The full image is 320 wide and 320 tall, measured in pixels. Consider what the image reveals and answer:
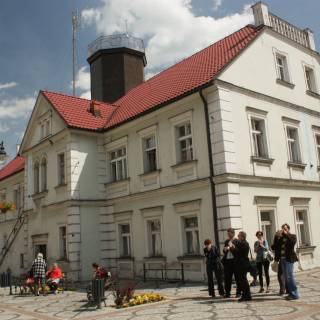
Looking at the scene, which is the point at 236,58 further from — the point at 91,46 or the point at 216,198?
the point at 91,46

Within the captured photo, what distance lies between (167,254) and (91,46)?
20.1m

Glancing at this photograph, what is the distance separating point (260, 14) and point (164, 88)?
526 centimetres

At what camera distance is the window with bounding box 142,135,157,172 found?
60.1 ft

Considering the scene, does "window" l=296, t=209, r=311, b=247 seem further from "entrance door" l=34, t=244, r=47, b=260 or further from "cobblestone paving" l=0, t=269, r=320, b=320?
"entrance door" l=34, t=244, r=47, b=260

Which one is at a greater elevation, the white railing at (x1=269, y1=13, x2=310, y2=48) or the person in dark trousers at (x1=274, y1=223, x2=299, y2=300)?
the white railing at (x1=269, y1=13, x2=310, y2=48)

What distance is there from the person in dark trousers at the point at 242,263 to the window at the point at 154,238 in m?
7.35

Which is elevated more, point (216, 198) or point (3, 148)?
point (3, 148)

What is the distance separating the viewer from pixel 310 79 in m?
20.4

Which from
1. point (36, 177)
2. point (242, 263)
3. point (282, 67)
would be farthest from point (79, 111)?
point (242, 263)

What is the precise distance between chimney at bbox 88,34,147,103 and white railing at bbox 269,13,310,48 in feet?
40.8

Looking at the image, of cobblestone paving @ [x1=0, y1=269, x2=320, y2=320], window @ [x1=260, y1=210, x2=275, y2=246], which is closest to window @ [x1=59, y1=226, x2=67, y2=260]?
cobblestone paving @ [x1=0, y1=269, x2=320, y2=320]

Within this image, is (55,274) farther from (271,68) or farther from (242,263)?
(271,68)

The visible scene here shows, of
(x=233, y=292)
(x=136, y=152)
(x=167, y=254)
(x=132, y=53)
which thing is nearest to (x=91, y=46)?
(x=132, y=53)

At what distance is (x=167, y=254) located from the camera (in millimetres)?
16812
